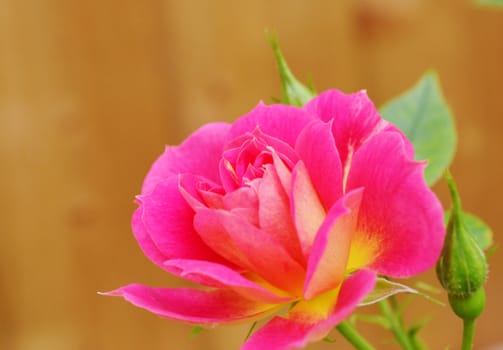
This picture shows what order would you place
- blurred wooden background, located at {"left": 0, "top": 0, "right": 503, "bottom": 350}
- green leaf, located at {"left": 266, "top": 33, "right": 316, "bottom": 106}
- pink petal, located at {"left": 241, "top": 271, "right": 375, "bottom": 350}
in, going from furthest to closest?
blurred wooden background, located at {"left": 0, "top": 0, "right": 503, "bottom": 350}
green leaf, located at {"left": 266, "top": 33, "right": 316, "bottom": 106}
pink petal, located at {"left": 241, "top": 271, "right": 375, "bottom": 350}

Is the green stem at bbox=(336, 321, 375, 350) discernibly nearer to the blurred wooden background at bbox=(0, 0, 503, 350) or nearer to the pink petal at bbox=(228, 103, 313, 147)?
the pink petal at bbox=(228, 103, 313, 147)

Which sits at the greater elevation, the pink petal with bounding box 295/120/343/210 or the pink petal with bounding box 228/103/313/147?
the pink petal with bounding box 228/103/313/147

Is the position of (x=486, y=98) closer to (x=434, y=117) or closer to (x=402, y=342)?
(x=434, y=117)

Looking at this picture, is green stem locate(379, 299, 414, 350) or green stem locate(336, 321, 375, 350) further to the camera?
green stem locate(379, 299, 414, 350)

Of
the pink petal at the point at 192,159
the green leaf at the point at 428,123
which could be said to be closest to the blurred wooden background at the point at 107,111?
the green leaf at the point at 428,123

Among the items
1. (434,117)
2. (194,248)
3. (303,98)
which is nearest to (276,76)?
(434,117)

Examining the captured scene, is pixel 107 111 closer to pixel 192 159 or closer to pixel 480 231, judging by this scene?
pixel 480 231

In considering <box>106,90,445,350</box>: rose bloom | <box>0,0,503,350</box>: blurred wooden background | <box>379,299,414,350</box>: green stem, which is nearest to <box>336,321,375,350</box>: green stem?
<box>106,90,445,350</box>: rose bloom
